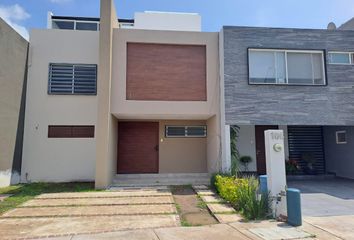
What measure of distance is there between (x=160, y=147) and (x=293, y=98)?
641 centimetres

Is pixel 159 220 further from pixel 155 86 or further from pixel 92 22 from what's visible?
pixel 92 22

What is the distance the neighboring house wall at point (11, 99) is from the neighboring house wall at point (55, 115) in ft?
1.24

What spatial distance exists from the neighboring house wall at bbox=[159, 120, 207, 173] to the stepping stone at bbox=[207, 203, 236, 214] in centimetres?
514

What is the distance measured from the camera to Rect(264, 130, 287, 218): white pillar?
6836 mm

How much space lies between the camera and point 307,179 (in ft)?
42.4

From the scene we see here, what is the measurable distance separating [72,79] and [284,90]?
9.35 meters

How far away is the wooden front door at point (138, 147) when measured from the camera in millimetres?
12992

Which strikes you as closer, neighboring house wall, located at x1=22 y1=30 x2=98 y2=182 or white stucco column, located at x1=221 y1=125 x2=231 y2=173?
white stucco column, located at x1=221 y1=125 x2=231 y2=173

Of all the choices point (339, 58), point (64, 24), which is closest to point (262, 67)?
point (339, 58)

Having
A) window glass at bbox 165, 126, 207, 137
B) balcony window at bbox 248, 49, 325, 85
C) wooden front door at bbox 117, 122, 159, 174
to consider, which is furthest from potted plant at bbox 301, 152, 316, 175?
wooden front door at bbox 117, 122, 159, 174

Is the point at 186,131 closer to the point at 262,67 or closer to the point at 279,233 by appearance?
the point at 262,67

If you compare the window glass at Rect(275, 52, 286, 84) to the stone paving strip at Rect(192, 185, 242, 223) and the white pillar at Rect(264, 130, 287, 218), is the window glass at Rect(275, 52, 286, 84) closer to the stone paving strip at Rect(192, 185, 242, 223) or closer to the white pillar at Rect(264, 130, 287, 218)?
the white pillar at Rect(264, 130, 287, 218)

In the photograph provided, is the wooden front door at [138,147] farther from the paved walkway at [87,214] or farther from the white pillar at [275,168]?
the white pillar at [275,168]

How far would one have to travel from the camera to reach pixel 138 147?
13.1 m
